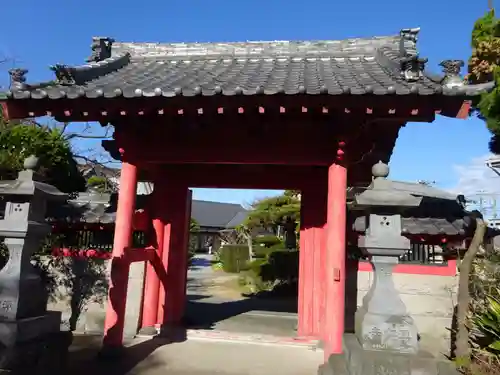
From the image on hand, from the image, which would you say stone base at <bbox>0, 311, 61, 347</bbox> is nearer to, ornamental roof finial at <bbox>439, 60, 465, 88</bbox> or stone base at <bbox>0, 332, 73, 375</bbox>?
stone base at <bbox>0, 332, 73, 375</bbox>

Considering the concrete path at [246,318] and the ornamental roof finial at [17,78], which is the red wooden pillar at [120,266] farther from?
the concrete path at [246,318]

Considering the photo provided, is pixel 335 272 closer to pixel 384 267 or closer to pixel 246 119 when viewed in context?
pixel 384 267

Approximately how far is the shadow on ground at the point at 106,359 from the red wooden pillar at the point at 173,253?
0.86m

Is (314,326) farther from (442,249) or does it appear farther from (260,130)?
(260,130)

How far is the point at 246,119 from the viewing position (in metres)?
5.29

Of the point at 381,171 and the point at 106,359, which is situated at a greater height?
the point at 381,171

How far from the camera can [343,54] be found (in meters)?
7.00

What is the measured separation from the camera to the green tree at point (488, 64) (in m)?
10.2

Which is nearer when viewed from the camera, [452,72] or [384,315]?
[384,315]

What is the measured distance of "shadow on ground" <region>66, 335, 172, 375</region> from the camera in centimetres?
501

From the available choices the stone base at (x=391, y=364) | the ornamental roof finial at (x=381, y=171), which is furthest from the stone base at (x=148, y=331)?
the ornamental roof finial at (x=381, y=171)

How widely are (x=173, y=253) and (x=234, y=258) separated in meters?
19.2

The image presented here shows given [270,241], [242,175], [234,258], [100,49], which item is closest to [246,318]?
[242,175]

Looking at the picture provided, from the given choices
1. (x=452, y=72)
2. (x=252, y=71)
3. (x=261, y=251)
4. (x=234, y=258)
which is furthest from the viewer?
(x=234, y=258)
